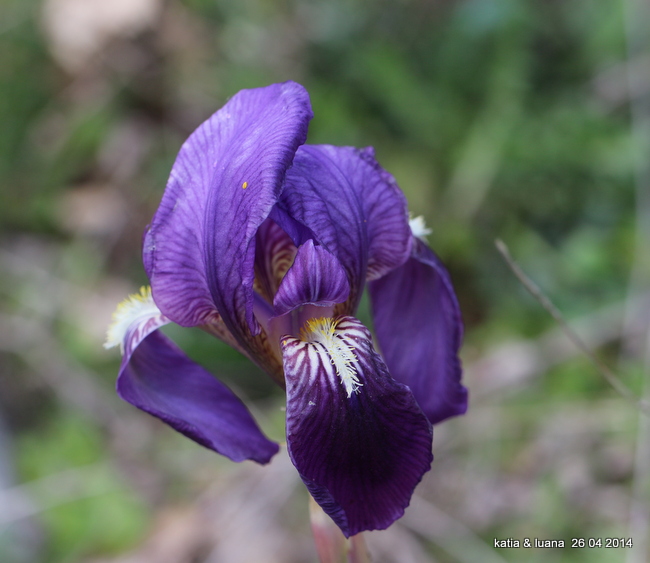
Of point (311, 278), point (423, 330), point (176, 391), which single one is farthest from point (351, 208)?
point (176, 391)

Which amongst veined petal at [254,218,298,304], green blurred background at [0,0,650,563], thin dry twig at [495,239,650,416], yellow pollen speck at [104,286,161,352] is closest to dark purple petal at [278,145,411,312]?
veined petal at [254,218,298,304]

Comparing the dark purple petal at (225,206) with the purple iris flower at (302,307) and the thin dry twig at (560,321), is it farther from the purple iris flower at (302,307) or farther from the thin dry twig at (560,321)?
the thin dry twig at (560,321)

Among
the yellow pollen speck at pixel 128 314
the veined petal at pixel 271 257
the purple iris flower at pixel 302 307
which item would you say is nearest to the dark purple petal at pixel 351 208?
the purple iris flower at pixel 302 307

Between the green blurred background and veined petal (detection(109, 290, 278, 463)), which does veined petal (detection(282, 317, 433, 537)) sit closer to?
veined petal (detection(109, 290, 278, 463))

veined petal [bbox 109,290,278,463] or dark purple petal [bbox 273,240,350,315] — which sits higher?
dark purple petal [bbox 273,240,350,315]

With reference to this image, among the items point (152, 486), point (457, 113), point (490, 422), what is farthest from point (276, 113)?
point (457, 113)
